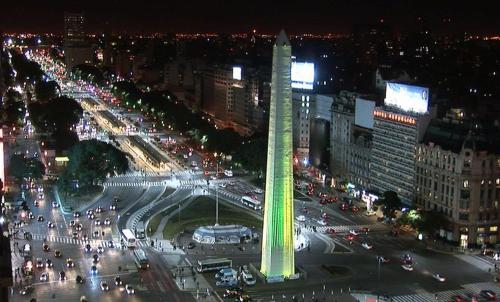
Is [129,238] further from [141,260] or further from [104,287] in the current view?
[104,287]

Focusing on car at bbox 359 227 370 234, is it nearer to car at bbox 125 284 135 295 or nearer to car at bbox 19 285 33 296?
car at bbox 125 284 135 295

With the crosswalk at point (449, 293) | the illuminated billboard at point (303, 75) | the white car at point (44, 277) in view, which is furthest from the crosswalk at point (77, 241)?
the illuminated billboard at point (303, 75)

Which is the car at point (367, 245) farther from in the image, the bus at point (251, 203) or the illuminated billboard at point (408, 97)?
the illuminated billboard at point (408, 97)

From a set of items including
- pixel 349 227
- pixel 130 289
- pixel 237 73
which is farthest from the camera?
pixel 237 73

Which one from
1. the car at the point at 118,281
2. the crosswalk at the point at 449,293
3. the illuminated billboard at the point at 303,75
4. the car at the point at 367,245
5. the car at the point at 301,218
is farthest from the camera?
the illuminated billboard at the point at 303,75

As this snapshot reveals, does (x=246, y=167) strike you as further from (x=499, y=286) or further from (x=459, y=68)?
(x=459, y=68)

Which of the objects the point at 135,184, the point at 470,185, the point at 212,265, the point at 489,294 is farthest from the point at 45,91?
the point at 489,294

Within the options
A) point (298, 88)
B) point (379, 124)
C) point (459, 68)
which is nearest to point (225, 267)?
point (379, 124)
